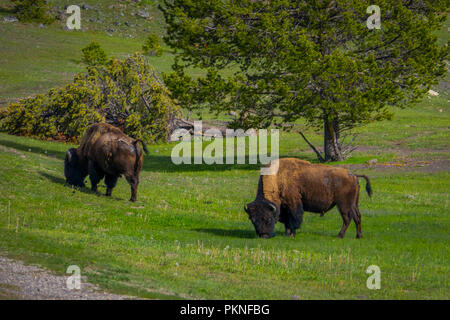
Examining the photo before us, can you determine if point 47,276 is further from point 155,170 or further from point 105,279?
point 155,170

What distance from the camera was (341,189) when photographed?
17.2 metres

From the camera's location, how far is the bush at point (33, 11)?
88312 mm

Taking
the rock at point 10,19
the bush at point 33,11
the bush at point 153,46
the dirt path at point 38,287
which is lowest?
the dirt path at point 38,287

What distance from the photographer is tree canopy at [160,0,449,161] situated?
32031 millimetres

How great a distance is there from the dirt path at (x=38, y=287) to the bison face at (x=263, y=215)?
6.09 meters

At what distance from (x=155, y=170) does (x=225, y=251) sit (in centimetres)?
1841

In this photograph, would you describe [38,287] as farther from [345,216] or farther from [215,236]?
[345,216]

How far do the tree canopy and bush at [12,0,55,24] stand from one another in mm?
59561

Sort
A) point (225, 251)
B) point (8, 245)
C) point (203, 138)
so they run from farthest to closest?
point (203, 138) → point (225, 251) → point (8, 245)

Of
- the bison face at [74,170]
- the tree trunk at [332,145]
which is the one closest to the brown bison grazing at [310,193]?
the bison face at [74,170]

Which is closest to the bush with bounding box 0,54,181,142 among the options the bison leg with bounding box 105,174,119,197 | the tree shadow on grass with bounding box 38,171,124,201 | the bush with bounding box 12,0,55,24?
the tree shadow on grass with bounding box 38,171,124,201

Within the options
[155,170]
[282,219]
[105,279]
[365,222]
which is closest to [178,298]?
[105,279]

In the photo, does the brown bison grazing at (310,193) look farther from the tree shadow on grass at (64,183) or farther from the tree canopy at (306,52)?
the tree canopy at (306,52)

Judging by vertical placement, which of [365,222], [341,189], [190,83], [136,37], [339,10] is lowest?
[365,222]
